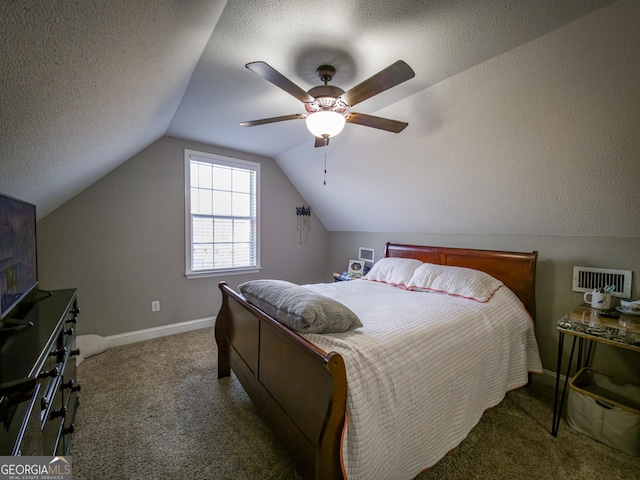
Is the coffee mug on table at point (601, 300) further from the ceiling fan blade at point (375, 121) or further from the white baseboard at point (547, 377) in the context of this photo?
the ceiling fan blade at point (375, 121)

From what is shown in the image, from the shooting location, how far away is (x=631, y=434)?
1.63m

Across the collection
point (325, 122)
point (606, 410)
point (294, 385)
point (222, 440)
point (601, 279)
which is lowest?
point (222, 440)

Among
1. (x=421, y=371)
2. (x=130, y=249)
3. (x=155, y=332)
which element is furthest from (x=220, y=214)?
(x=421, y=371)

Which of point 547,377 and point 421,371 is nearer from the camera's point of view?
point 421,371

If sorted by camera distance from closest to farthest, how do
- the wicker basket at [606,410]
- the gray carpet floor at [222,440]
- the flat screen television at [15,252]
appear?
1. the flat screen television at [15,252]
2. the gray carpet floor at [222,440]
3. the wicker basket at [606,410]

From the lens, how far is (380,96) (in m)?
2.14

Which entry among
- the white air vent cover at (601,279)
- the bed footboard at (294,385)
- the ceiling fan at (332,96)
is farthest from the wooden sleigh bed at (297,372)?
the ceiling fan at (332,96)

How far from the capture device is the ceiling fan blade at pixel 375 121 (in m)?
1.86

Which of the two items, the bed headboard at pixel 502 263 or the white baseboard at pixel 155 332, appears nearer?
the bed headboard at pixel 502 263

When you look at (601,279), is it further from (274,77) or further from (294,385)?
(274,77)

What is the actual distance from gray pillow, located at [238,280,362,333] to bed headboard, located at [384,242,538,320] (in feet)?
6.12

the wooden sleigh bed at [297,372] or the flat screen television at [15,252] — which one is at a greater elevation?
the flat screen television at [15,252]

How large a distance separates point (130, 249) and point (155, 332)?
3.39 feet

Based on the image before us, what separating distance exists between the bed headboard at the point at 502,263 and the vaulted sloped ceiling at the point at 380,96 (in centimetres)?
29
